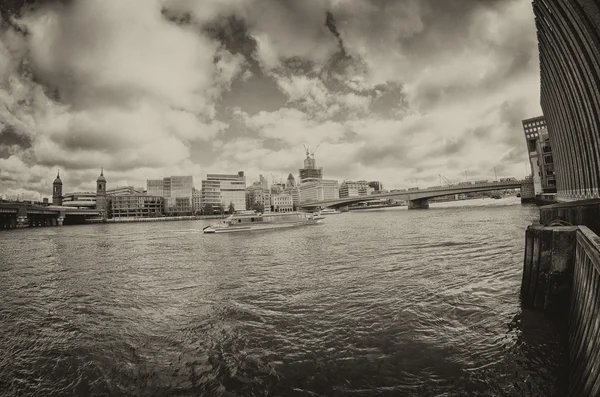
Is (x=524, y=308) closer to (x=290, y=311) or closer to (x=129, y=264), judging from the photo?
(x=290, y=311)

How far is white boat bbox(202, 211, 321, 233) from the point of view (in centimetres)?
6001

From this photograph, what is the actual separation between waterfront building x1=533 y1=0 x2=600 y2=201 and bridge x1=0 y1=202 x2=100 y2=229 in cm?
14268

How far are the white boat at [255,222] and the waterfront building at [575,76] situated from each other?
170ft

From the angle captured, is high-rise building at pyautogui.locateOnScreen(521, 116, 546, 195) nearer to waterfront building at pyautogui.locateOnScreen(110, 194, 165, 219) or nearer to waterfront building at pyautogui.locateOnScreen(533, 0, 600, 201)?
waterfront building at pyautogui.locateOnScreen(533, 0, 600, 201)

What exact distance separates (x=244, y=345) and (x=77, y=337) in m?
6.80

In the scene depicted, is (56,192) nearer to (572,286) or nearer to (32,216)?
(32,216)

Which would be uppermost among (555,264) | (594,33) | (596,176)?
(594,33)

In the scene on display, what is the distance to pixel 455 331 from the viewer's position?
32.0 ft

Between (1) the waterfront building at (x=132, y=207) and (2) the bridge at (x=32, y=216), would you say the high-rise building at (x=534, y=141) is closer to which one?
(2) the bridge at (x=32, y=216)

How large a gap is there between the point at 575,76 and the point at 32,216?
177855 millimetres

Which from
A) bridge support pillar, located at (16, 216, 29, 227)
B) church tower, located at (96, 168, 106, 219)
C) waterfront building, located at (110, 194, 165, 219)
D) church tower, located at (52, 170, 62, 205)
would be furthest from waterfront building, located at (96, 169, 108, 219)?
bridge support pillar, located at (16, 216, 29, 227)

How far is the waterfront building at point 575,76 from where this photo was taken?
22.8 meters

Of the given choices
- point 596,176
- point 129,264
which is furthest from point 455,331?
point 596,176

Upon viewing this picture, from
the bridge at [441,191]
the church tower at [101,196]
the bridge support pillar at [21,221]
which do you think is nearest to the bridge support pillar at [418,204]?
the bridge at [441,191]
